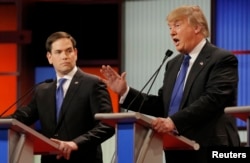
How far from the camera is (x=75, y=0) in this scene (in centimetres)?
695

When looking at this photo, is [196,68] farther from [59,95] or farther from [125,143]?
[59,95]

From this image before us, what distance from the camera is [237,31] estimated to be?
6.71 meters

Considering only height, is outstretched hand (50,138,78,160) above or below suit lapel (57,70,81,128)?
below

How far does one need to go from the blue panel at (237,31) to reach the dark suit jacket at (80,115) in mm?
2193

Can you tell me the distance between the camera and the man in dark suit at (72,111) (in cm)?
459

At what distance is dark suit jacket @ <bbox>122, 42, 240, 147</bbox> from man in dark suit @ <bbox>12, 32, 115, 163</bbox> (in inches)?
26.7

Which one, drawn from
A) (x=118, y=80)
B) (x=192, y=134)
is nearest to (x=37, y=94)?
(x=118, y=80)

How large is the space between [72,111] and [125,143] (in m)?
1.18

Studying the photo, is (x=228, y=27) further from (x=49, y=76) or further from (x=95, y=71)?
(x=49, y=76)

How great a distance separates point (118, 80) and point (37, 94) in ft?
3.28

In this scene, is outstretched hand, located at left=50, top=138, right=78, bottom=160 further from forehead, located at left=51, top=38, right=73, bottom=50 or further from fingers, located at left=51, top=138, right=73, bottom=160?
forehead, located at left=51, top=38, right=73, bottom=50

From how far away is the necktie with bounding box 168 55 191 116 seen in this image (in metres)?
4.04

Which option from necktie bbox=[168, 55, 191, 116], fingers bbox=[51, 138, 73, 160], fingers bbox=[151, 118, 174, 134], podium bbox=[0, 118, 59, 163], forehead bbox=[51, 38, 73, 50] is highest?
forehead bbox=[51, 38, 73, 50]

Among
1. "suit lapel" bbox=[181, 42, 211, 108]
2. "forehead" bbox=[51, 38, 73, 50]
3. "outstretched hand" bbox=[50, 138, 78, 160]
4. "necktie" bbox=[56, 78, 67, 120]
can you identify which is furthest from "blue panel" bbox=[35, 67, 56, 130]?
"suit lapel" bbox=[181, 42, 211, 108]
